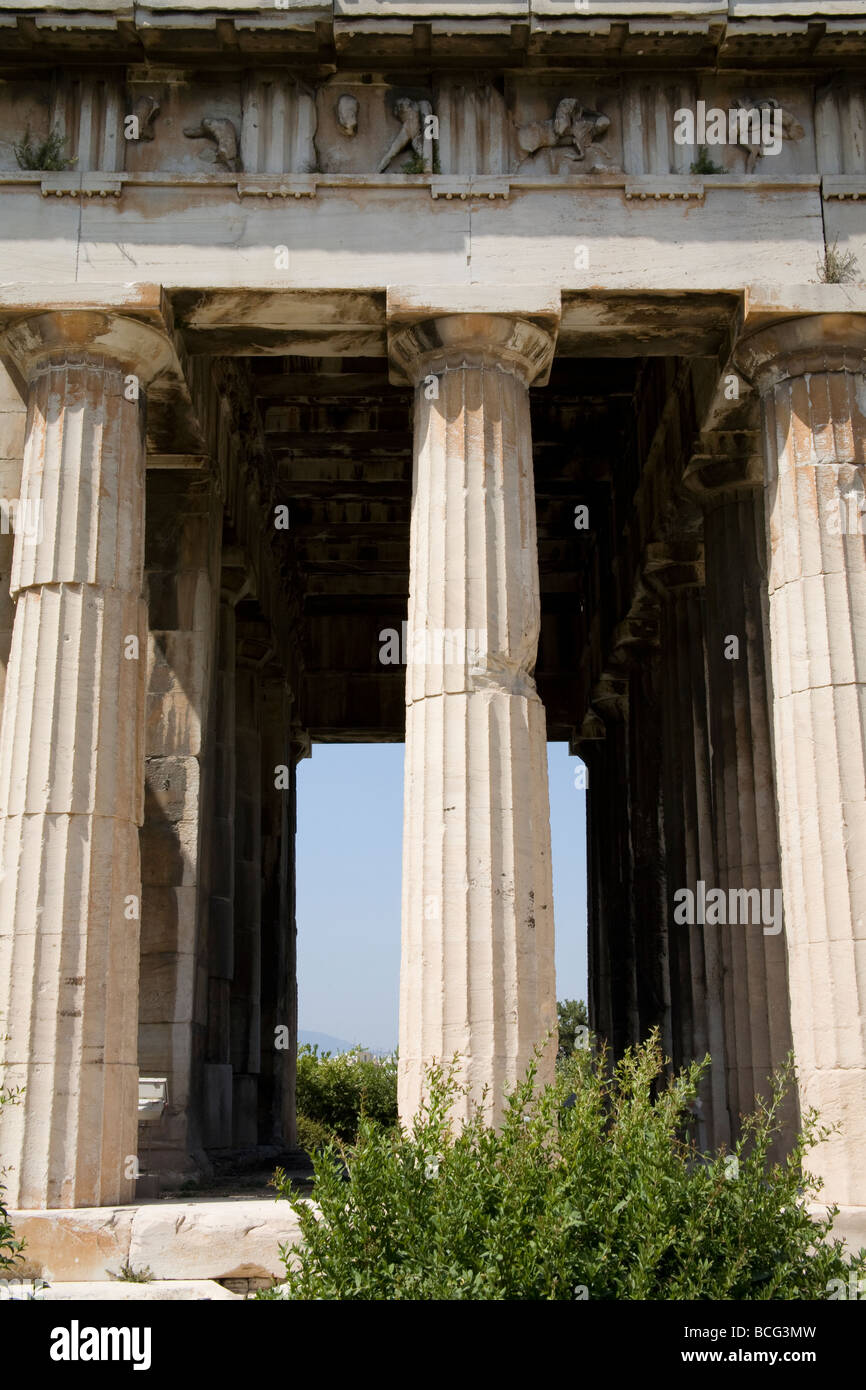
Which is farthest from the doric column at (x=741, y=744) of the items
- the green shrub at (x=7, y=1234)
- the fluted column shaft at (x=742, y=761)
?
the green shrub at (x=7, y=1234)

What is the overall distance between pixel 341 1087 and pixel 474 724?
34093 mm

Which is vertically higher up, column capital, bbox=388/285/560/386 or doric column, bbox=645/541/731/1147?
column capital, bbox=388/285/560/386

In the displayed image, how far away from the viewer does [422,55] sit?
18125 mm

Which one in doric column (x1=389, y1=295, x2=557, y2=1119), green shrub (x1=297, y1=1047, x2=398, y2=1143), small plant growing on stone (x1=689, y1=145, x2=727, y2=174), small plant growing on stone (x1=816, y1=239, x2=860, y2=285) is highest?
small plant growing on stone (x1=689, y1=145, x2=727, y2=174)

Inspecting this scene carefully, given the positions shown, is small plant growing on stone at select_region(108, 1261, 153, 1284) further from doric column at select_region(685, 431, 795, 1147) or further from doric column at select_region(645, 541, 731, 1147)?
doric column at select_region(645, 541, 731, 1147)

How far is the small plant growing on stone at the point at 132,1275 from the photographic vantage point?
14672 mm

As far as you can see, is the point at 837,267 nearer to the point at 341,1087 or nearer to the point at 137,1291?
the point at 137,1291

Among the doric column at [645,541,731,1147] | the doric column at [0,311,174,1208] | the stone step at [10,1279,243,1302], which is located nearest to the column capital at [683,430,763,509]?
the doric column at [645,541,731,1147]

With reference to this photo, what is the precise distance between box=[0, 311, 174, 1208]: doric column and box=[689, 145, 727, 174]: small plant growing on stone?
644cm

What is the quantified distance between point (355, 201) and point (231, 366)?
19.7 ft

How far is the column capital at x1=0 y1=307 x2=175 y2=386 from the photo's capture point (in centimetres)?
1767

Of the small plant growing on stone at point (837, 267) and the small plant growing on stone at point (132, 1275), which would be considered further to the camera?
the small plant growing on stone at point (837, 267)

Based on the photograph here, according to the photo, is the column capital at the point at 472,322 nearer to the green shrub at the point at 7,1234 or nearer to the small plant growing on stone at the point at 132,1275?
the green shrub at the point at 7,1234

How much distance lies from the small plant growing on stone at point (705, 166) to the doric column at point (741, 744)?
12.1 feet
